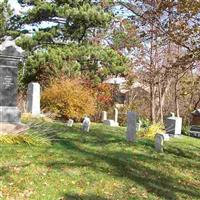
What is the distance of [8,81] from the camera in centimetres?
1323

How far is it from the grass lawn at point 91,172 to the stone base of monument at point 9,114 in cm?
82

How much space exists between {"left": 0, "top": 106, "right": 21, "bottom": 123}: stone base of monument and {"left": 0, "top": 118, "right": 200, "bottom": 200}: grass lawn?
2.68 feet

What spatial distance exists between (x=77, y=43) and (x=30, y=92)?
8.20 metres

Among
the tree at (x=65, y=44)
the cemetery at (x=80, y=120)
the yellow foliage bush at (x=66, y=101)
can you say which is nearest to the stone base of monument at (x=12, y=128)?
the cemetery at (x=80, y=120)

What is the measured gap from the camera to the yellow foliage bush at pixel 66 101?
Answer: 23.3 metres

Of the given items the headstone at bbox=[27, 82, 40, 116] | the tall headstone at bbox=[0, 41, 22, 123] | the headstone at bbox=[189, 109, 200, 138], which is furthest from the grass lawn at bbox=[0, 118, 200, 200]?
the headstone at bbox=[189, 109, 200, 138]

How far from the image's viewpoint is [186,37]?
47.5 feet

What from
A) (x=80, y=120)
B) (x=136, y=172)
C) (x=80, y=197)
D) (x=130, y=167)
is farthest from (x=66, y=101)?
(x=80, y=197)

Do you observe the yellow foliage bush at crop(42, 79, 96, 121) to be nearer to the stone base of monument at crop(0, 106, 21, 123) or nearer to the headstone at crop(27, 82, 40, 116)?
the headstone at crop(27, 82, 40, 116)

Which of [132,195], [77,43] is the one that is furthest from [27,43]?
[132,195]

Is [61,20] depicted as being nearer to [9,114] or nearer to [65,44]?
[65,44]

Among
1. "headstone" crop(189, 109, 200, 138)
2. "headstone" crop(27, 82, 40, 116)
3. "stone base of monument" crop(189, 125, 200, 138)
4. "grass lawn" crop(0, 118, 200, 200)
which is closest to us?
"grass lawn" crop(0, 118, 200, 200)

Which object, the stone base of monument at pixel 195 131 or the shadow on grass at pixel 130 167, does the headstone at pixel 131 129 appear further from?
the stone base of monument at pixel 195 131

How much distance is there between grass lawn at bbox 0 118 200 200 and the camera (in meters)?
8.27
